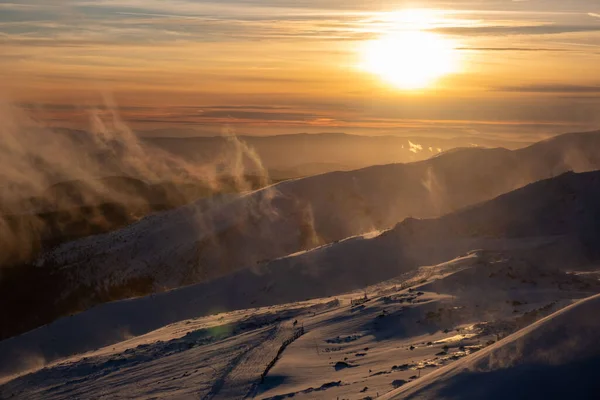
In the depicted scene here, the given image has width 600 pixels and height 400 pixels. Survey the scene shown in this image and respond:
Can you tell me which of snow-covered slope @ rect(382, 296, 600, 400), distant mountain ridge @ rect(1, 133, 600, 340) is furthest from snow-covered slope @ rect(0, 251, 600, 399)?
distant mountain ridge @ rect(1, 133, 600, 340)

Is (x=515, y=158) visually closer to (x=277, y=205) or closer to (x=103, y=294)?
(x=277, y=205)


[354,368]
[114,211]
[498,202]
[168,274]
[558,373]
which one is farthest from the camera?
[114,211]

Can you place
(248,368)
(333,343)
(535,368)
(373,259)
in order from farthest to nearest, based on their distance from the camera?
(373,259), (333,343), (248,368), (535,368)

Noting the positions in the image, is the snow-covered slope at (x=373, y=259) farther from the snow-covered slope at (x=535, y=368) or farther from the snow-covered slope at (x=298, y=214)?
the snow-covered slope at (x=535, y=368)

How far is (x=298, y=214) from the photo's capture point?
66.8 m

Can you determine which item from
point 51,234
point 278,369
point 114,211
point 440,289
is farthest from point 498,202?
point 114,211

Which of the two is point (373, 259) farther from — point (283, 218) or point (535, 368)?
point (535, 368)

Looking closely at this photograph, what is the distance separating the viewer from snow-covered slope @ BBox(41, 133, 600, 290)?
62.9 m

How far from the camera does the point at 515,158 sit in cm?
7438

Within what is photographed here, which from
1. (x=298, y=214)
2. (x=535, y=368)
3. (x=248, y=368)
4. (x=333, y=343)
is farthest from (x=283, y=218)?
(x=535, y=368)

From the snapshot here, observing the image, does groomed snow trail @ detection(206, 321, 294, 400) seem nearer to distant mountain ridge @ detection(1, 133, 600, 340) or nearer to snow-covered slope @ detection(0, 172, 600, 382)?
snow-covered slope @ detection(0, 172, 600, 382)

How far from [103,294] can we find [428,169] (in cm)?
3111

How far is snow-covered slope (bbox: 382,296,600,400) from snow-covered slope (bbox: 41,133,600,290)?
48598 millimetres

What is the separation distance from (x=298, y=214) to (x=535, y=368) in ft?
184
